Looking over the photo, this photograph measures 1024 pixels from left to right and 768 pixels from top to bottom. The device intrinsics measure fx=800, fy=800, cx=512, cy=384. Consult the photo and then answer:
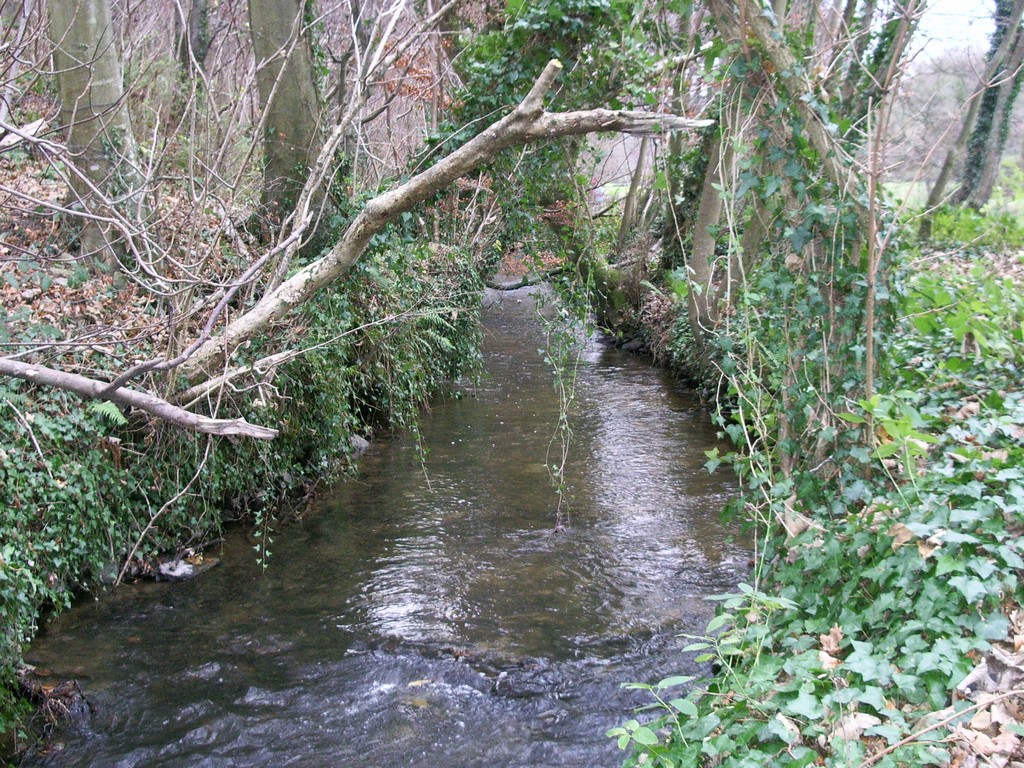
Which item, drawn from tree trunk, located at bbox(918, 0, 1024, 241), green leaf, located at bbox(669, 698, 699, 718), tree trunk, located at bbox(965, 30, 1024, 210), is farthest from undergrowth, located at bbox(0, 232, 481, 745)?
tree trunk, located at bbox(965, 30, 1024, 210)

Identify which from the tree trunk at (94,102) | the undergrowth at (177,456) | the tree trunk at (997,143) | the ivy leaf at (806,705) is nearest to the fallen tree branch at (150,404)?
the undergrowth at (177,456)

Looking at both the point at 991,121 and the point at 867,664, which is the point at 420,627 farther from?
the point at 991,121

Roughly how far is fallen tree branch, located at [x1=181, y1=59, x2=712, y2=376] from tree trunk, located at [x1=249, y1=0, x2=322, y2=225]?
1537 mm

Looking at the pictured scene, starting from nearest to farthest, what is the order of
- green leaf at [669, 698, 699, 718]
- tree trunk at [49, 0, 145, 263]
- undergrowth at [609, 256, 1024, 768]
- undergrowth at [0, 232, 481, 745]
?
undergrowth at [609, 256, 1024, 768] < green leaf at [669, 698, 699, 718] < undergrowth at [0, 232, 481, 745] < tree trunk at [49, 0, 145, 263]

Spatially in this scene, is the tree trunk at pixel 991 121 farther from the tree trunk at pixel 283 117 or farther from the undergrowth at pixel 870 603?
the undergrowth at pixel 870 603

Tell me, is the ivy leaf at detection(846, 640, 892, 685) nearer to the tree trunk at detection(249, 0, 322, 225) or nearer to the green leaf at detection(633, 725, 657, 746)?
the green leaf at detection(633, 725, 657, 746)

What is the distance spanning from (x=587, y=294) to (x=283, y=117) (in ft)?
12.2

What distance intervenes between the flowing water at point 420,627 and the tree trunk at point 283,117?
131 inches

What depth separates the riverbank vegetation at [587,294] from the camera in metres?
3.47

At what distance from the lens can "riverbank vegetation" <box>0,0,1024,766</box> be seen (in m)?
3.47

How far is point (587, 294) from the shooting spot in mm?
7488

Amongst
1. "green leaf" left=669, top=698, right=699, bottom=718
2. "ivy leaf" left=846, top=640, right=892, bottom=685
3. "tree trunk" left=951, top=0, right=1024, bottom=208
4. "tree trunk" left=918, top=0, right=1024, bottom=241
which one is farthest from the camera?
"tree trunk" left=951, top=0, right=1024, bottom=208

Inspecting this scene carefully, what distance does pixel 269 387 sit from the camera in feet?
22.9

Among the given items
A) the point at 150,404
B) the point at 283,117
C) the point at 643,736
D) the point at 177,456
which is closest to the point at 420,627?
the point at 177,456
